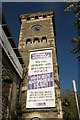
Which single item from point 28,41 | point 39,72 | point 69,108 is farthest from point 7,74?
point 28,41

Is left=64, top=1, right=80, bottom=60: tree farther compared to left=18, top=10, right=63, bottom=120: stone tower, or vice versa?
left=18, top=10, right=63, bottom=120: stone tower

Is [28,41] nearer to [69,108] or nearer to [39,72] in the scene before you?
[39,72]

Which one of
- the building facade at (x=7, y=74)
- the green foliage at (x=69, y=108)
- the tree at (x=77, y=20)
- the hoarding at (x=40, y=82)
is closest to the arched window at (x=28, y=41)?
the hoarding at (x=40, y=82)

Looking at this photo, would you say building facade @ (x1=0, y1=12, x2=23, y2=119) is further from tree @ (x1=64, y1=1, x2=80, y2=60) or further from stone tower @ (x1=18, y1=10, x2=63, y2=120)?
tree @ (x1=64, y1=1, x2=80, y2=60)

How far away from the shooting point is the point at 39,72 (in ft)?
65.5

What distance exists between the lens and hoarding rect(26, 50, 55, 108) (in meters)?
18.1

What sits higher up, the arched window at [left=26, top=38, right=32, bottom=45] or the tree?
the arched window at [left=26, top=38, right=32, bottom=45]

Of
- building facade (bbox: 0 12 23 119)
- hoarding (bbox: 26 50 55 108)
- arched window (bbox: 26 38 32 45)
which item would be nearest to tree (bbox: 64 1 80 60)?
building facade (bbox: 0 12 23 119)

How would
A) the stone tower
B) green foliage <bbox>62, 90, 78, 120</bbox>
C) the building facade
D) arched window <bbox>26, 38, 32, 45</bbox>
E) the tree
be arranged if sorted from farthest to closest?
arched window <bbox>26, 38, 32, 45</bbox> < green foliage <bbox>62, 90, 78, 120</bbox> < the stone tower < the building facade < the tree

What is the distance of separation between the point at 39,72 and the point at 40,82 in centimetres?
136

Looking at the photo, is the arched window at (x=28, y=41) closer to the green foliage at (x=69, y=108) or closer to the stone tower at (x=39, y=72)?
the stone tower at (x=39, y=72)

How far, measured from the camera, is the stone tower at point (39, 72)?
18062mm

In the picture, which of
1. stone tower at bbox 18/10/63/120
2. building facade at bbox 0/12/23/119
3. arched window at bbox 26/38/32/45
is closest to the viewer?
building facade at bbox 0/12/23/119

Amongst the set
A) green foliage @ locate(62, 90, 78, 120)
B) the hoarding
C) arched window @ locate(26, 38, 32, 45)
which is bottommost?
green foliage @ locate(62, 90, 78, 120)
